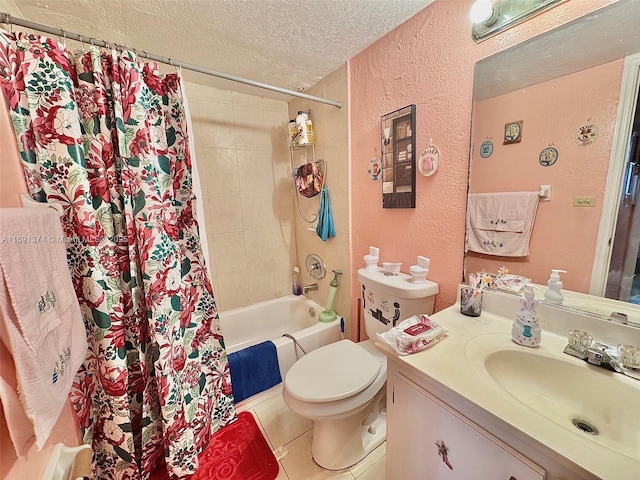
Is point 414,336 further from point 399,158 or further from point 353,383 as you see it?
point 399,158

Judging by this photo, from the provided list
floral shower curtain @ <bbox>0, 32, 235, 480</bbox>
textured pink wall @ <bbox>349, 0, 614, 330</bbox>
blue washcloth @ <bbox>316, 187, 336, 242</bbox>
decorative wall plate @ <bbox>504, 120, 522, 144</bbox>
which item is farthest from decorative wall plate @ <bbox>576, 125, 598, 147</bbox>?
floral shower curtain @ <bbox>0, 32, 235, 480</bbox>

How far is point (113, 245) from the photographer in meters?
0.98

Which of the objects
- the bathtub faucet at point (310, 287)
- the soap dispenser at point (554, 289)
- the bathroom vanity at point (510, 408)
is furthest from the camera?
the bathtub faucet at point (310, 287)

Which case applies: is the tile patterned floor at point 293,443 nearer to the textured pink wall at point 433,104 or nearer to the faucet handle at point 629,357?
the textured pink wall at point 433,104

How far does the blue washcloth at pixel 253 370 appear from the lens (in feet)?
4.81

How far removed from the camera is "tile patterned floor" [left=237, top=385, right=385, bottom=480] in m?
1.16

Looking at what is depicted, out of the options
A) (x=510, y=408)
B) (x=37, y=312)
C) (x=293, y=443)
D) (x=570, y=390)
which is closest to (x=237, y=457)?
(x=293, y=443)

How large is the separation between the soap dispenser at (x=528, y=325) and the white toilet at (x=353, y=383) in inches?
15.8

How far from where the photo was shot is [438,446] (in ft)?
2.27

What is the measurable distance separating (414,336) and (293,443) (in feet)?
3.43

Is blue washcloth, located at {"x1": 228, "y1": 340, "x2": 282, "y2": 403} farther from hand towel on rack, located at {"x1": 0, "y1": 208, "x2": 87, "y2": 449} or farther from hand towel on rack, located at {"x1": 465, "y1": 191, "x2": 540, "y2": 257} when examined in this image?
hand towel on rack, located at {"x1": 465, "y1": 191, "x2": 540, "y2": 257}

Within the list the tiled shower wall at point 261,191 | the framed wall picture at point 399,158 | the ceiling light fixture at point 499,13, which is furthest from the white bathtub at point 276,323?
the ceiling light fixture at point 499,13

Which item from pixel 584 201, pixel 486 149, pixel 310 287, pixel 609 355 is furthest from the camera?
pixel 310 287

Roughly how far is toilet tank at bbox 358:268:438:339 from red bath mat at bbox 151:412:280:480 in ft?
2.70
